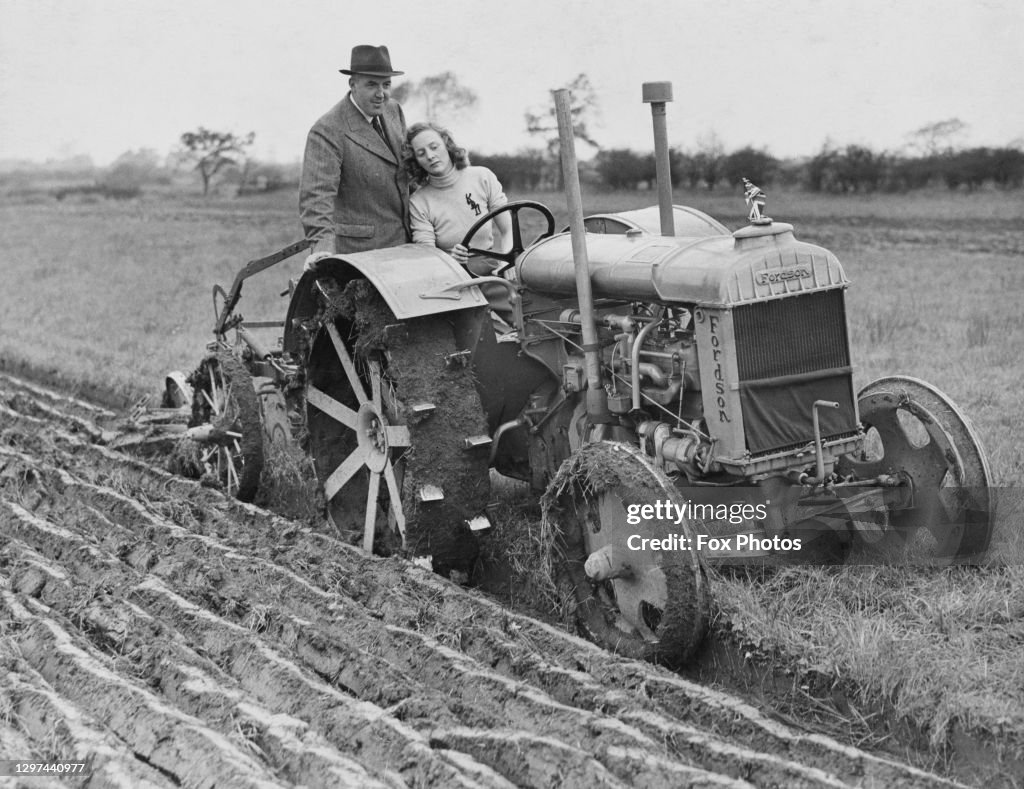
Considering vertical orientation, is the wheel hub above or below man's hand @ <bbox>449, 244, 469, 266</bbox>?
below

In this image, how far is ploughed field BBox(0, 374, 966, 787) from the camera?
11.6ft

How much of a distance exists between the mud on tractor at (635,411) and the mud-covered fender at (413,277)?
0.01 m

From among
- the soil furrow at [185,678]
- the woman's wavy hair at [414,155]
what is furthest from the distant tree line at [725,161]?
the soil furrow at [185,678]

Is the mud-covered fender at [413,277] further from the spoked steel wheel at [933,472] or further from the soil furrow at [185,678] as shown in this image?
the spoked steel wheel at [933,472]

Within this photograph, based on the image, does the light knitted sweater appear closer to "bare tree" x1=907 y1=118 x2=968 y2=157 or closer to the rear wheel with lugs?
the rear wheel with lugs

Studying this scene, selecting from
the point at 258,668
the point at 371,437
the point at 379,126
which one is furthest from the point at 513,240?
the point at 258,668

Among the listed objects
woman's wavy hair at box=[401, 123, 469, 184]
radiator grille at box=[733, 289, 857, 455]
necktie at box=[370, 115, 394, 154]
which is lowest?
radiator grille at box=[733, 289, 857, 455]

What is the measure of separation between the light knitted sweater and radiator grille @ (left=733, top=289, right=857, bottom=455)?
192 centimetres

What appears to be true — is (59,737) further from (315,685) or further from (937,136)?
(937,136)

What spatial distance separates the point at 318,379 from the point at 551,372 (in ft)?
4.21

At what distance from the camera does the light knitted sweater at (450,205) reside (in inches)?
243

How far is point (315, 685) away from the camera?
4125 millimetres

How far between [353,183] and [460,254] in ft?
2.39

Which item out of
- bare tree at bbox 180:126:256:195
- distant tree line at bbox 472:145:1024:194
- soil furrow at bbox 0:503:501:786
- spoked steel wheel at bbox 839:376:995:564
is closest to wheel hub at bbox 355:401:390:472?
soil furrow at bbox 0:503:501:786
